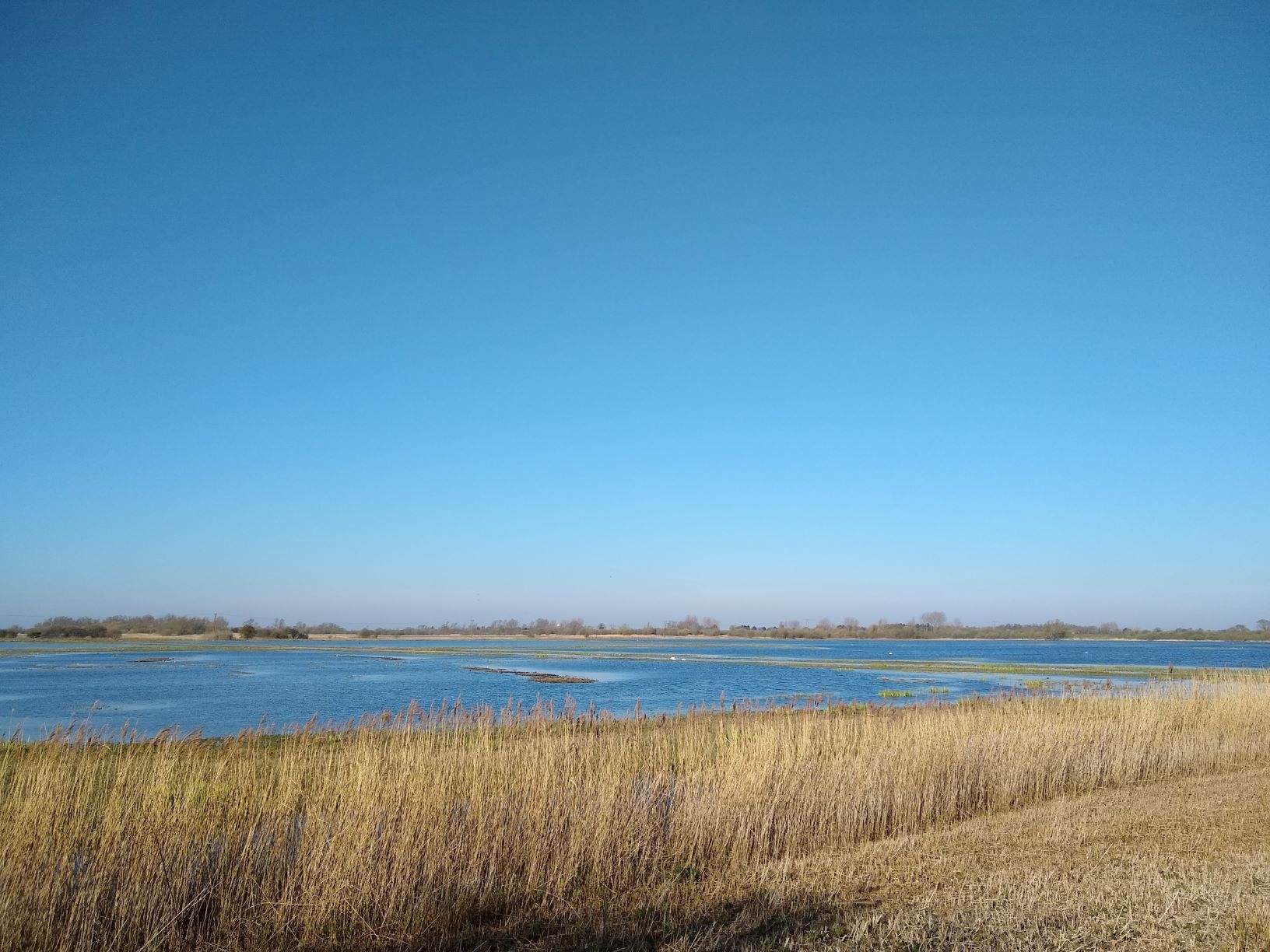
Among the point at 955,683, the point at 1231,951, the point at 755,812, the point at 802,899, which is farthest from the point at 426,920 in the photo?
the point at 955,683

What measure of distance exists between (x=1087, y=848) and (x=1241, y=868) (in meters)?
1.40

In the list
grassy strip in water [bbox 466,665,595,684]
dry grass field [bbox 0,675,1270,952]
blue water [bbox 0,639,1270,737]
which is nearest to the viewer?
dry grass field [bbox 0,675,1270,952]

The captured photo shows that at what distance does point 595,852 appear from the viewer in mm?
7859

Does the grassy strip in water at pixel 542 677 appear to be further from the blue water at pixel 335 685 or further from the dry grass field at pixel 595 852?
the dry grass field at pixel 595 852

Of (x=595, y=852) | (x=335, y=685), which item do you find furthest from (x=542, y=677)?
(x=595, y=852)

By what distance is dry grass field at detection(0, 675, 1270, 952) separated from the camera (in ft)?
20.4

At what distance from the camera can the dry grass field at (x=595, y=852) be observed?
621 centimetres

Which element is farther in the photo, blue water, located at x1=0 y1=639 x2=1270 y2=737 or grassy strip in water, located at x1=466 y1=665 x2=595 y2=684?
grassy strip in water, located at x1=466 y1=665 x2=595 y2=684

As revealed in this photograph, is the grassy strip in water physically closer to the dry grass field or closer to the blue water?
the blue water

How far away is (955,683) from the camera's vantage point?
44.1 m

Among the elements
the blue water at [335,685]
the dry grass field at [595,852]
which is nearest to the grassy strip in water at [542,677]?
the blue water at [335,685]

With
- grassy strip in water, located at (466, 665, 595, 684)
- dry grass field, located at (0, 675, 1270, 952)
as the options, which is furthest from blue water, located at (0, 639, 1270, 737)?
dry grass field, located at (0, 675, 1270, 952)

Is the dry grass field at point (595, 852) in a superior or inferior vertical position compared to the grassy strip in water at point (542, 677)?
superior

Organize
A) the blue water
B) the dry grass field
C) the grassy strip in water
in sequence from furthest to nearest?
1. the grassy strip in water
2. the blue water
3. the dry grass field
